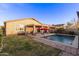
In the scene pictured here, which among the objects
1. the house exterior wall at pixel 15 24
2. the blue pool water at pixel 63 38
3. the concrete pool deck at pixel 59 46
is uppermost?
the house exterior wall at pixel 15 24

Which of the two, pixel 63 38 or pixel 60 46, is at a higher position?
pixel 63 38

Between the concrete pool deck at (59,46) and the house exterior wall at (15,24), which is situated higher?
the house exterior wall at (15,24)

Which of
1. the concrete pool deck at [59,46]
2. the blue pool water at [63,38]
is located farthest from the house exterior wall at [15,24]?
the blue pool water at [63,38]

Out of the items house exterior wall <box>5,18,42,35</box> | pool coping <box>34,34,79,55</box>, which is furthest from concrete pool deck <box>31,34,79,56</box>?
house exterior wall <box>5,18,42,35</box>

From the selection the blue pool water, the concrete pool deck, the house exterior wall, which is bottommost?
the concrete pool deck

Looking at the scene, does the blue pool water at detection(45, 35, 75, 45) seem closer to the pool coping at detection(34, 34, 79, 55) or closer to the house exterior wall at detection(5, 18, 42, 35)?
the pool coping at detection(34, 34, 79, 55)

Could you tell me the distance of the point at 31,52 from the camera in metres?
4.15

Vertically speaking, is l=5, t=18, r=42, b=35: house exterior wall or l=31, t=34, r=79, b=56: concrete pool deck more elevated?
l=5, t=18, r=42, b=35: house exterior wall

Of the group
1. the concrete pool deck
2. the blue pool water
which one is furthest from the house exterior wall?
the blue pool water

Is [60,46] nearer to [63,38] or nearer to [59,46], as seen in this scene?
[59,46]

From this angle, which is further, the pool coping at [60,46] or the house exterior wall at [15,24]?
the house exterior wall at [15,24]

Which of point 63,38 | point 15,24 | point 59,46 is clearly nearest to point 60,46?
point 59,46

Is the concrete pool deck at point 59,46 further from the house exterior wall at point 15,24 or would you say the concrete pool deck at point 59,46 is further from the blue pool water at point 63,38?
the house exterior wall at point 15,24

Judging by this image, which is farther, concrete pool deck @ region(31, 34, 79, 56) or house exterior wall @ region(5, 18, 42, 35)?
house exterior wall @ region(5, 18, 42, 35)
